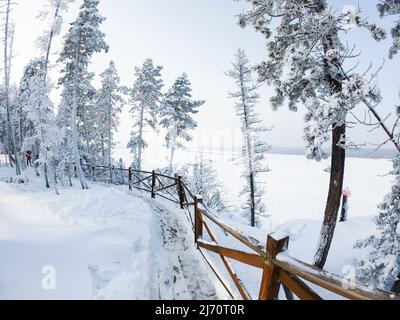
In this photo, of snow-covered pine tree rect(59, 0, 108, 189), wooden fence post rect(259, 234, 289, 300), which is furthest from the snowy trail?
snow-covered pine tree rect(59, 0, 108, 189)

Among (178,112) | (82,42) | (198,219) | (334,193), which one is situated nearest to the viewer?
(198,219)

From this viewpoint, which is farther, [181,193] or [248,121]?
[248,121]

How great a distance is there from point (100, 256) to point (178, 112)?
21.5 m

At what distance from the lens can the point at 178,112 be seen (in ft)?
84.9

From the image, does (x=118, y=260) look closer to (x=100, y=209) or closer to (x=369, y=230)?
(x=100, y=209)

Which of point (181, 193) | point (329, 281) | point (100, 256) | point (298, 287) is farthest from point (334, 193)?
point (100, 256)

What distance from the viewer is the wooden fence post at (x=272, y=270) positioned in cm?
270

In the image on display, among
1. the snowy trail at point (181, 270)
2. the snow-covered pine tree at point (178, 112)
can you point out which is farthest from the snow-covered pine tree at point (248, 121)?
the snowy trail at point (181, 270)

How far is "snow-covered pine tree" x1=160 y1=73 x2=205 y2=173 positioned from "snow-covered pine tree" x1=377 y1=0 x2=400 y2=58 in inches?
774

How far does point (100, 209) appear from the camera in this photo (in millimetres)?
9305

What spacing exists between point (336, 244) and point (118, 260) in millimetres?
10417

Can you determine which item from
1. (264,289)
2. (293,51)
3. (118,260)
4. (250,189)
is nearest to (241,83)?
(250,189)

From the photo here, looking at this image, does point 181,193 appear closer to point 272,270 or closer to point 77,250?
point 77,250
